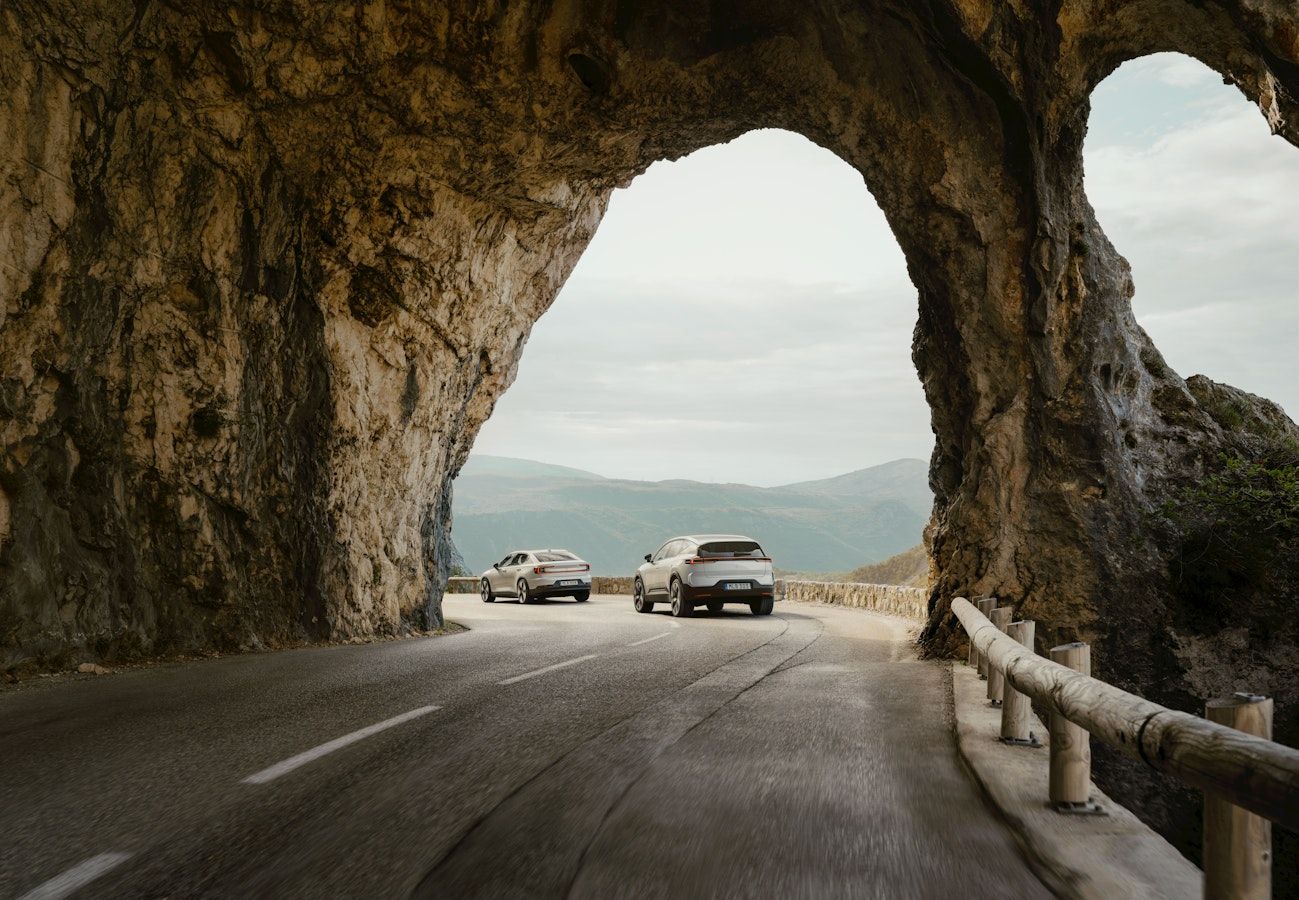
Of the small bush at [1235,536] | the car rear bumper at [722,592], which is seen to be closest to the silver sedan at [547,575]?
the car rear bumper at [722,592]

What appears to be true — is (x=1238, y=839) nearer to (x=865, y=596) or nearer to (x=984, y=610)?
(x=984, y=610)

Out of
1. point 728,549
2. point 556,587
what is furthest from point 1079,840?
point 556,587

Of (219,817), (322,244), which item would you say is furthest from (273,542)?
(219,817)

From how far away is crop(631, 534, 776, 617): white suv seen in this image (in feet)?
67.2

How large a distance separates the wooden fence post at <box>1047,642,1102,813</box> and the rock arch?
791 cm

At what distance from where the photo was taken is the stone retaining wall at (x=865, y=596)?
790 inches

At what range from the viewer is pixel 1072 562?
1171 cm

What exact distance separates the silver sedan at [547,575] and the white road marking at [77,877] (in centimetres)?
2312

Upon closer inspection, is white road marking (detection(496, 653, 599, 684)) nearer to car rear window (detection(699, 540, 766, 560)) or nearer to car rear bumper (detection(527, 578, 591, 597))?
car rear window (detection(699, 540, 766, 560))

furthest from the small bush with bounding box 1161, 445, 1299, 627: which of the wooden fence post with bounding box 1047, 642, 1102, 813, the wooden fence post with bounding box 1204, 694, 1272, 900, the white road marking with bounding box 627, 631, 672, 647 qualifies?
the wooden fence post with bounding box 1204, 694, 1272, 900

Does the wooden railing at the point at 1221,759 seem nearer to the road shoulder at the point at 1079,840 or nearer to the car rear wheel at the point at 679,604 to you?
the road shoulder at the point at 1079,840

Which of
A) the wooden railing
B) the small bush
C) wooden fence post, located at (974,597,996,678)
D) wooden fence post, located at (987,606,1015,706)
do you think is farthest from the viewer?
the small bush

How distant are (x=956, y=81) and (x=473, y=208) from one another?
25.8 feet

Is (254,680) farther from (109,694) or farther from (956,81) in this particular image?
(956,81)
